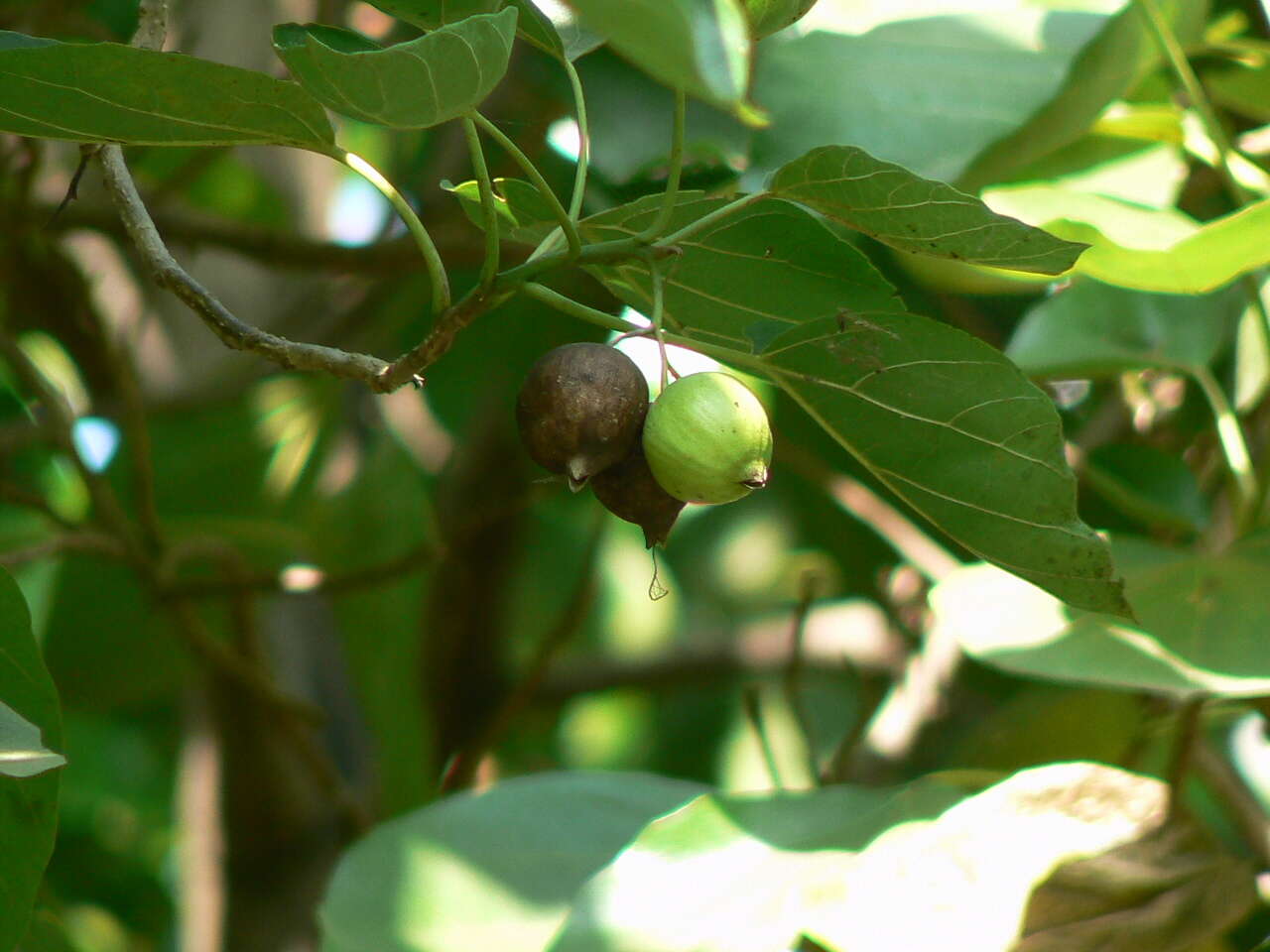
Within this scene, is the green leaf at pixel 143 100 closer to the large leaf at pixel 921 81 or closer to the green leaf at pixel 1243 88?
the large leaf at pixel 921 81

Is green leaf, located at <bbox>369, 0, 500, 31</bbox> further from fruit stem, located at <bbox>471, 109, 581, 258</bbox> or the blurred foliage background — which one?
the blurred foliage background

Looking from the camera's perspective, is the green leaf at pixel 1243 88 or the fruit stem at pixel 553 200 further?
the green leaf at pixel 1243 88

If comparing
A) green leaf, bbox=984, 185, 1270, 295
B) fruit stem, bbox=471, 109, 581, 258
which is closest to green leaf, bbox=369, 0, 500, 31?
fruit stem, bbox=471, 109, 581, 258

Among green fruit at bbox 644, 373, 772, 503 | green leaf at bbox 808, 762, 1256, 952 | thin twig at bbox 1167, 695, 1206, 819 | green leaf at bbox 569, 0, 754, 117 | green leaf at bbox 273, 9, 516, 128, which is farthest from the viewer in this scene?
thin twig at bbox 1167, 695, 1206, 819

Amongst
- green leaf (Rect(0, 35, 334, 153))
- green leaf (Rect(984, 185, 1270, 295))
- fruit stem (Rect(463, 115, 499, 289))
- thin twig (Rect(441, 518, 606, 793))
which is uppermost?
green leaf (Rect(0, 35, 334, 153))

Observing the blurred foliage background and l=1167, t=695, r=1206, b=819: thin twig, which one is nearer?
l=1167, t=695, r=1206, b=819: thin twig

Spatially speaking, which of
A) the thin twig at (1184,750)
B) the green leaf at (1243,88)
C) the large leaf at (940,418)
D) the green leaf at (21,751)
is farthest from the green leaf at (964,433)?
the green leaf at (1243,88)

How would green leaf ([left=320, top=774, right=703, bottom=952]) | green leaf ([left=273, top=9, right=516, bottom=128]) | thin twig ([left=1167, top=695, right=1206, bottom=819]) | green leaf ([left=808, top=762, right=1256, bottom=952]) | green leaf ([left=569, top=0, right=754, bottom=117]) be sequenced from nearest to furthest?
green leaf ([left=569, top=0, right=754, bottom=117])
green leaf ([left=273, top=9, right=516, bottom=128])
green leaf ([left=808, top=762, right=1256, bottom=952])
green leaf ([left=320, top=774, right=703, bottom=952])
thin twig ([left=1167, top=695, right=1206, bottom=819])

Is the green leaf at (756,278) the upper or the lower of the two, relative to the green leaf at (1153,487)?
upper
